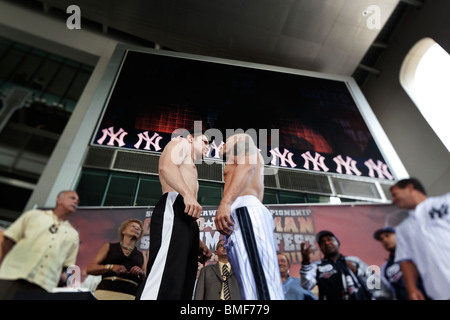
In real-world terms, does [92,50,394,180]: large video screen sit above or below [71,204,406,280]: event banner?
above

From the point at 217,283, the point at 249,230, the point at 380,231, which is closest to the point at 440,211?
the point at 380,231

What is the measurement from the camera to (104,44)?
5914 mm

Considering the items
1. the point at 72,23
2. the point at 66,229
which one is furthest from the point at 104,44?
the point at 66,229

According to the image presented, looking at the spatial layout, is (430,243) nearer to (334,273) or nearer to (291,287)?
(334,273)

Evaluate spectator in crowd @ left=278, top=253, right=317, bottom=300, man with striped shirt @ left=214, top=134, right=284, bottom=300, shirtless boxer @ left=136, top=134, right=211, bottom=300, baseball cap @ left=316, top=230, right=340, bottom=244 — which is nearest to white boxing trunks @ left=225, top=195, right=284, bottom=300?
man with striped shirt @ left=214, top=134, right=284, bottom=300

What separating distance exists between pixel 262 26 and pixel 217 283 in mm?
4676

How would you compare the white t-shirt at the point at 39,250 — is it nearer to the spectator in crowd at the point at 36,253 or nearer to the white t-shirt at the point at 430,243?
the spectator in crowd at the point at 36,253

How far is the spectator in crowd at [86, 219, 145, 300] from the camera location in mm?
2201

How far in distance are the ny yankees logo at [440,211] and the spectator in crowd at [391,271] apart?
0.40 m

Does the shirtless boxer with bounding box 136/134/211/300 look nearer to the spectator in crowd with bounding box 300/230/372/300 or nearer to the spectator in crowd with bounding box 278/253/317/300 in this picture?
the spectator in crowd with bounding box 278/253/317/300

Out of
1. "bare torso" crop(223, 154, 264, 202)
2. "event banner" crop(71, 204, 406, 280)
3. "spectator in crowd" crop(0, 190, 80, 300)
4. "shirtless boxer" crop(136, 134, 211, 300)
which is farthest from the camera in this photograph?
"event banner" crop(71, 204, 406, 280)

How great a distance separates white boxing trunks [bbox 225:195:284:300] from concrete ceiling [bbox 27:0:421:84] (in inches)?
171

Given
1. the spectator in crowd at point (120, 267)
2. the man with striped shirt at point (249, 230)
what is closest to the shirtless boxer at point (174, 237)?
the man with striped shirt at point (249, 230)
